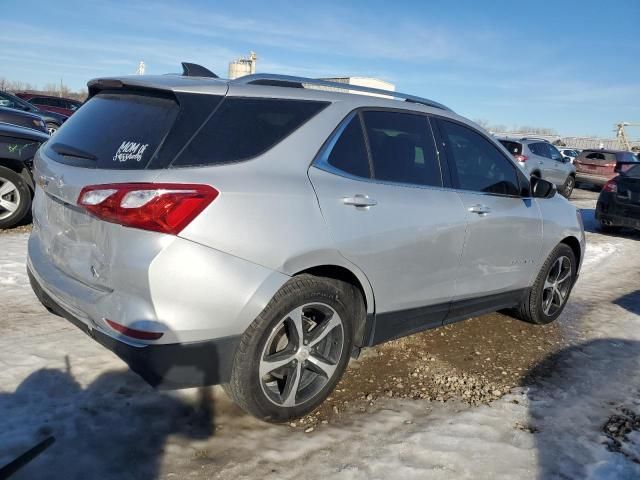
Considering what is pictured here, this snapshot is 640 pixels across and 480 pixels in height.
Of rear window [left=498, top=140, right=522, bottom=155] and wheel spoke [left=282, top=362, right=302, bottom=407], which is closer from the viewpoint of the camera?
wheel spoke [left=282, top=362, right=302, bottom=407]

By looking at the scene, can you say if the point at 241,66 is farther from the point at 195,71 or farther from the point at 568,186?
the point at 195,71

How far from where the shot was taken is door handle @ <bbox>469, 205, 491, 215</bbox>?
3518mm

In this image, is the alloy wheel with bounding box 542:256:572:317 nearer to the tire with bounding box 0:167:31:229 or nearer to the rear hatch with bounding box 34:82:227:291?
the rear hatch with bounding box 34:82:227:291

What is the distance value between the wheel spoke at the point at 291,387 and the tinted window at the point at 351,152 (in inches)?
43.1

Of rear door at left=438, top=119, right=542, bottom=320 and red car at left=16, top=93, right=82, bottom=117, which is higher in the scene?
red car at left=16, top=93, right=82, bottom=117

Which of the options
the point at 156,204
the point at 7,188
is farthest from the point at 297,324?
the point at 7,188

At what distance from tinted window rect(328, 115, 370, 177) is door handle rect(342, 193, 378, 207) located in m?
0.15

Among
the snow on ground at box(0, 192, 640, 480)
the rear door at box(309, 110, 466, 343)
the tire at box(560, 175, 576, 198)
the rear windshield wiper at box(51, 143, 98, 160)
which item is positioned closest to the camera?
the snow on ground at box(0, 192, 640, 480)

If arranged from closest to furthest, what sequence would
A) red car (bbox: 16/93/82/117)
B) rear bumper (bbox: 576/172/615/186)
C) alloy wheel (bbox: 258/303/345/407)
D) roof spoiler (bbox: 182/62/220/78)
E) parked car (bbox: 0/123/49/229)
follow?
alloy wheel (bbox: 258/303/345/407) → roof spoiler (bbox: 182/62/220/78) → parked car (bbox: 0/123/49/229) → rear bumper (bbox: 576/172/615/186) → red car (bbox: 16/93/82/117)

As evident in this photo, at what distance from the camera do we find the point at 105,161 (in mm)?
2449

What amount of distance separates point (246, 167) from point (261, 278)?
0.52m

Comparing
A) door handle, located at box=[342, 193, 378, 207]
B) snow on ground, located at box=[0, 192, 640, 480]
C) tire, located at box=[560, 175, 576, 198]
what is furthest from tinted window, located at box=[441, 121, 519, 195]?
tire, located at box=[560, 175, 576, 198]

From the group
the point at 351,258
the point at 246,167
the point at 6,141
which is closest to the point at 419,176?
the point at 351,258

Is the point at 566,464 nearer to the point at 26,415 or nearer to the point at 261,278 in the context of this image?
the point at 261,278
